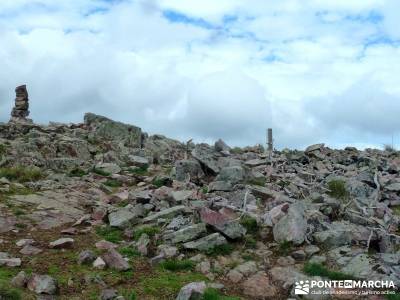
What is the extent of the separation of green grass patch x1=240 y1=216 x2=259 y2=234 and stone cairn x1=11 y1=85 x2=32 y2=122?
690 inches

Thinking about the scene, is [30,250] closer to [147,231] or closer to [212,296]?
[147,231]

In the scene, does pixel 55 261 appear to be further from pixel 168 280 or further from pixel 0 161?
pixel 0 161

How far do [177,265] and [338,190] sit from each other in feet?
19.6

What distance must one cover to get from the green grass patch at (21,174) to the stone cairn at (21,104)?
10934 millimetres

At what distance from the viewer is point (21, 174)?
549 inches

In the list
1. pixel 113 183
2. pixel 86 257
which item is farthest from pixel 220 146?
pixel 86 257

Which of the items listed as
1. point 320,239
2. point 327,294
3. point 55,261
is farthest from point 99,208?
point 327,294

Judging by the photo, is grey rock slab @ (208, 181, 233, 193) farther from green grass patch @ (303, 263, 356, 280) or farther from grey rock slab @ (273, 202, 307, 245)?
green grass patch @ (303, 263, 356, 280)

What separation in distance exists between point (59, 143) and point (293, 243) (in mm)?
11318

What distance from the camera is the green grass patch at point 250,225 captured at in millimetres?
9703

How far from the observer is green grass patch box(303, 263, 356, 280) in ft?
26.4

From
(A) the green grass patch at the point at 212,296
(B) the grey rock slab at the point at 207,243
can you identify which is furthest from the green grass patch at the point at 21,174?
(A) the green grass patch at the point at 212,296

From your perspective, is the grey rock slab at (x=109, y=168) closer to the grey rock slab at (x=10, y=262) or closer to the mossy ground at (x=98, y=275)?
the mossy ground at (x=98, y=275)

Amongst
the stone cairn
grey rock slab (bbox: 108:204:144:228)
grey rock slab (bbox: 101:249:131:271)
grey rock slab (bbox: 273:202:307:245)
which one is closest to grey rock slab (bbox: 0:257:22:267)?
grey rock slab (bbox: 101:249:131:271)
